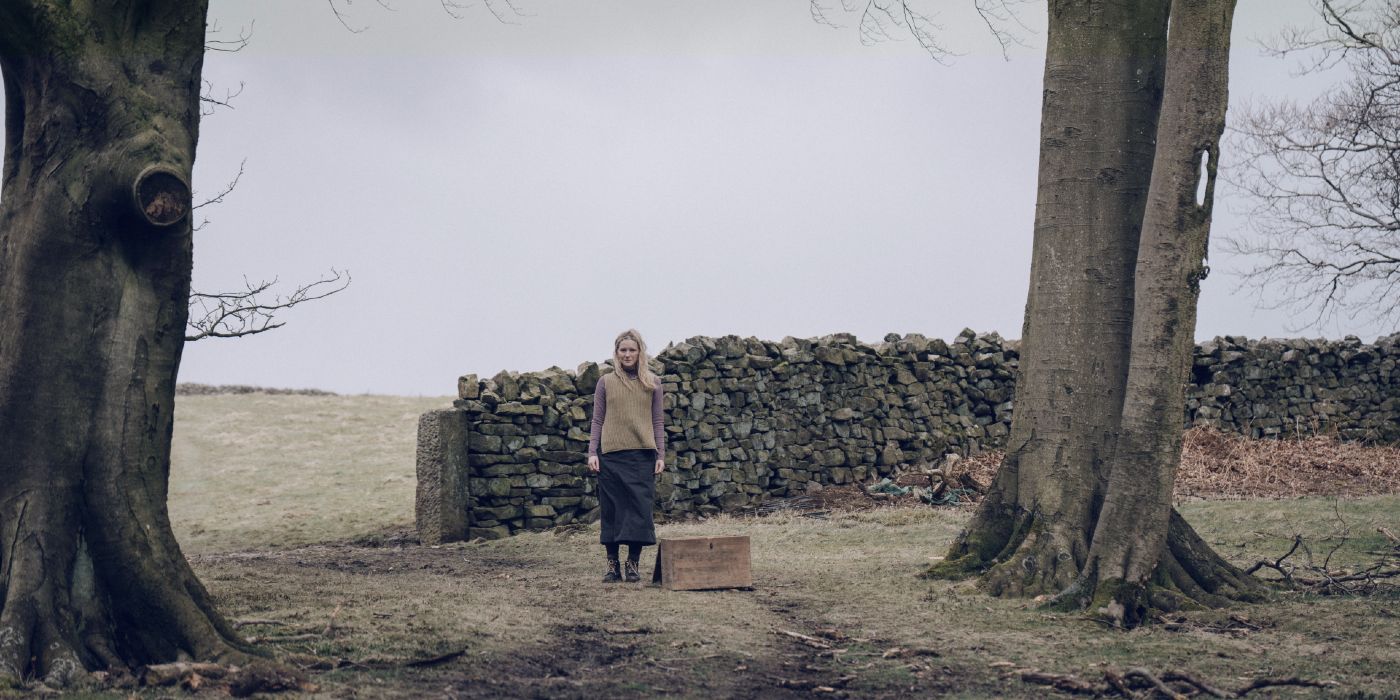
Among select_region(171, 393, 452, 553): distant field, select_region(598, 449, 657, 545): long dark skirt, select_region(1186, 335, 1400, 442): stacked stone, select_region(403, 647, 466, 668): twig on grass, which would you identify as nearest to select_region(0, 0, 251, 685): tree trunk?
select_region(403, 647, 466, 668): twig on grass

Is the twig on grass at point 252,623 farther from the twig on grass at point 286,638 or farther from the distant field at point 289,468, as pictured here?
the distant field at point 289,468

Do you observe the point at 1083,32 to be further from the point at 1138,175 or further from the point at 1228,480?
the point at 1228,480

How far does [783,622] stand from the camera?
277 inches

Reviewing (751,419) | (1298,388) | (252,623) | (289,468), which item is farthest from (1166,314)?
(289,468)

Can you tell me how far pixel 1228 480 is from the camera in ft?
49.1

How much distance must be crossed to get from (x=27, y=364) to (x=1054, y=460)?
6138 millimetres

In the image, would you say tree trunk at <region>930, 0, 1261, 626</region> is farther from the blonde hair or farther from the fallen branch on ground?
the blonde hair

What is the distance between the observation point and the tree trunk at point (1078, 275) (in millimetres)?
7766

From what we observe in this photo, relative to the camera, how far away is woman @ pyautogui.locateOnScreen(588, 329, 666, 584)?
28.2ft

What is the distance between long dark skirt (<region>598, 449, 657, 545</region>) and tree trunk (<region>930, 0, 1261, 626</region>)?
7.32 ft

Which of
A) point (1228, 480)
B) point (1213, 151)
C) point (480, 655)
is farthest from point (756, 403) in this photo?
point (480, 655)

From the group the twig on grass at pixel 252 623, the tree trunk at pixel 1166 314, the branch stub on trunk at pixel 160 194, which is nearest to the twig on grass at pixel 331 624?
the twig on grass at pixel 252 623

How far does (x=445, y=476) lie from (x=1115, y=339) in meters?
7.43

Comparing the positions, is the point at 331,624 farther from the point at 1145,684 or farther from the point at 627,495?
the point at 1145,684
